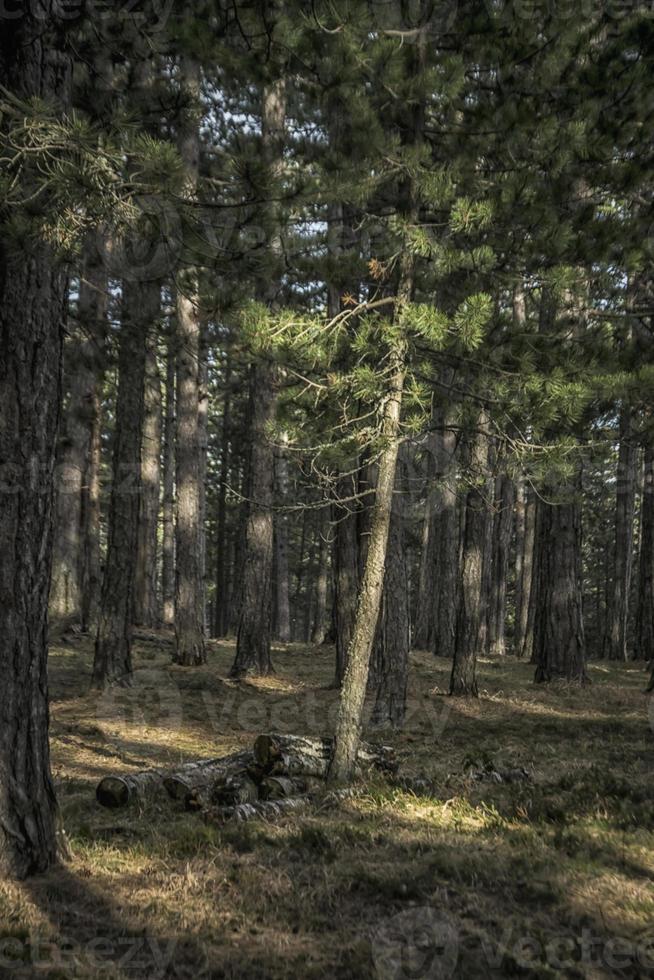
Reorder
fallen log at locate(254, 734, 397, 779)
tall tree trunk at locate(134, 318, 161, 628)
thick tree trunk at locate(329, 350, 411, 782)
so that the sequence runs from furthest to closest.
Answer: tall tree trunk at locate(134, 318, 161, 628) < thick tree trunk at locate(329, 350, 411, 782) < fallen log at locate(254, 734, 397, 779)

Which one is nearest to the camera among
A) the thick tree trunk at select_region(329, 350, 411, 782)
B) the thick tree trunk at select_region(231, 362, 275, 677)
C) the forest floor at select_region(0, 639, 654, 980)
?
the forest floor at select_region(0, 639, 654, 980)

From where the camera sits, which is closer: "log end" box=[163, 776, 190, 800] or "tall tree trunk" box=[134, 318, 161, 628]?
"log end" box=[163, 776, 190, 800]

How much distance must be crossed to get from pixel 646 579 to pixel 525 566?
981cm

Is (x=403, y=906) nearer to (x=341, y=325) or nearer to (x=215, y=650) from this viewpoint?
(x=341, y=325)

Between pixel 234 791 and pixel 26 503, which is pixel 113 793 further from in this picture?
pixel 26 503

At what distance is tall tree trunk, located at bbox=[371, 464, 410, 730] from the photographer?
34.4 ft

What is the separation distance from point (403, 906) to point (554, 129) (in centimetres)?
705

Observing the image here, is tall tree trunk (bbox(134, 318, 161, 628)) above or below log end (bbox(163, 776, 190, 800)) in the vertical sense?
above

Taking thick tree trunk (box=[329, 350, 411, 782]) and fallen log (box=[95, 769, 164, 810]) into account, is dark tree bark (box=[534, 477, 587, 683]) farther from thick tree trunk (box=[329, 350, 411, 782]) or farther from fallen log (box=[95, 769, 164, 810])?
fallen log (box=[95, 769, 164, 810])

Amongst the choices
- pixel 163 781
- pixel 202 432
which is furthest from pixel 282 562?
pixel 163 781

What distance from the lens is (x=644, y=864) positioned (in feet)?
18.0

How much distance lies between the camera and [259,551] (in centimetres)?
1489

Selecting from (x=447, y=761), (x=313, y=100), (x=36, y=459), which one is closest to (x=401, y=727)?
(x=447, y=761)

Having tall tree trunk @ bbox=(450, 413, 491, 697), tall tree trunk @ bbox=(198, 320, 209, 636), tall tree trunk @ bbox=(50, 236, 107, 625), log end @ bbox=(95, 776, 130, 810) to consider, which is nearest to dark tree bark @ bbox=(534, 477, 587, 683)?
tall tree trunk @ bbox=(450, 413, 491, 697)
